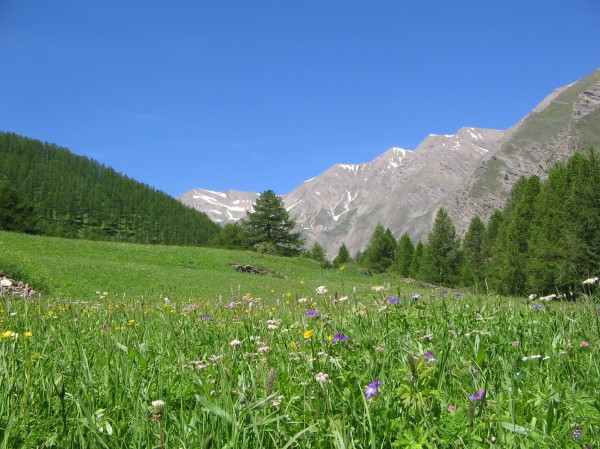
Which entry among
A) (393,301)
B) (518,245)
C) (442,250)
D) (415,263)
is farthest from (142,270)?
(415,263)

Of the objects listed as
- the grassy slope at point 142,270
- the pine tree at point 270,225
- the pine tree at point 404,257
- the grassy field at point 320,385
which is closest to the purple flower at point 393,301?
the grassy field at point 320,385

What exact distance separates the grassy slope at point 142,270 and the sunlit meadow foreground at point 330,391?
8.29 metres

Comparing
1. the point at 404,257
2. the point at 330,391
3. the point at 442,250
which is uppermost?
the point at 442,250

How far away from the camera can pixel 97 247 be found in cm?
3741

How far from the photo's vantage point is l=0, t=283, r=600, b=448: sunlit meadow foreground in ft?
5.53

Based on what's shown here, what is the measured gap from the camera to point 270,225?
71.0 metres

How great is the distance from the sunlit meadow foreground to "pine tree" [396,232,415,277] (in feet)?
275

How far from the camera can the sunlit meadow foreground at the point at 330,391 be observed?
169 centimetres

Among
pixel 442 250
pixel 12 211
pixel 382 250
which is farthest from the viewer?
pixel 382 250

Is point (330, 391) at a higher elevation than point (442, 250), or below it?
below

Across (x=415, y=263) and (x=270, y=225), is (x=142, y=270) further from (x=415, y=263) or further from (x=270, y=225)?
(x=415, y=263)

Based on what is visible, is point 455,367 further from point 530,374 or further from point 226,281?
point 226,281

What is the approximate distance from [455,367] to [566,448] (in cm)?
115

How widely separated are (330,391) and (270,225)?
227 feet
